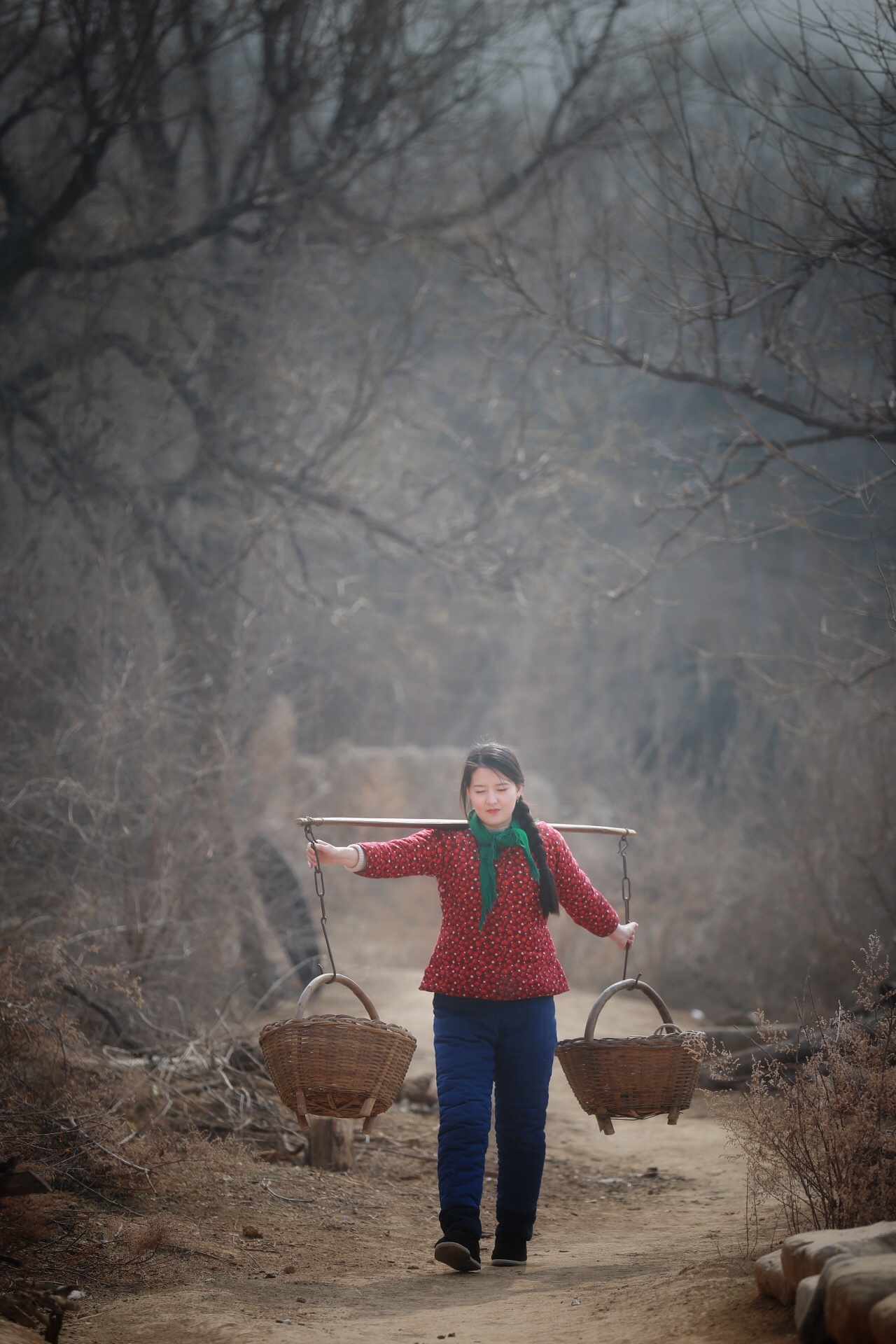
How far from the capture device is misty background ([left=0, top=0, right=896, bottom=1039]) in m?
7.72

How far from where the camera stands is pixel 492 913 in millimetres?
4125

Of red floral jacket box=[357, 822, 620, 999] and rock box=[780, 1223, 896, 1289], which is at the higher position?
red floral jacket box=[357, 822, 620, 999]

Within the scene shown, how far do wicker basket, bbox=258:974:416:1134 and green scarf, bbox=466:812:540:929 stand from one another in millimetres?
577

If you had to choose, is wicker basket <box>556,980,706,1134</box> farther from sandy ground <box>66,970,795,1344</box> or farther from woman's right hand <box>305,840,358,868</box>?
woman's right hand <box>305,840,358,868</box>

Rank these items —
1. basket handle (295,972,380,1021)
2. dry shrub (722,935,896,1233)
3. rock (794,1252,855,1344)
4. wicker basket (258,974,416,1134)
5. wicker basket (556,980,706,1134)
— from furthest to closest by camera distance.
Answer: wicker basket (556,980,706,1134)
basket handle (295,972,380,1021)
wicker basket (258,974,416,1134)
dry shrub (722,935,896,1233)
rock (794,1252,855,1344)

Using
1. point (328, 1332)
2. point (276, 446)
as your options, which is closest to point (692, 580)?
point (276, 446)

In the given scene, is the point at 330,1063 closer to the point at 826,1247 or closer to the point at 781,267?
the point at 826,1247

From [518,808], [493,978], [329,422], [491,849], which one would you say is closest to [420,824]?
[491,849]

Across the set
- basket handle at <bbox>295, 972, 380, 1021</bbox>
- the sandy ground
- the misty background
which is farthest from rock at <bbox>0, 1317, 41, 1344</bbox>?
the misty background

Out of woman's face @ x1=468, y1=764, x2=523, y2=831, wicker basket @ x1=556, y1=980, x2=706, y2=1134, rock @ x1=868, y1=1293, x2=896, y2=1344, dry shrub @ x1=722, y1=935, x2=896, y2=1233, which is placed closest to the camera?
rock @ x1=868, y1=1293, x2=896, y2=1344

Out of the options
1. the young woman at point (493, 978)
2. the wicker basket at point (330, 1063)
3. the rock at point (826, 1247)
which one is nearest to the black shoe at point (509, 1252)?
the young woman at point (493, 978)

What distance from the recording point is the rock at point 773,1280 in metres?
2.91

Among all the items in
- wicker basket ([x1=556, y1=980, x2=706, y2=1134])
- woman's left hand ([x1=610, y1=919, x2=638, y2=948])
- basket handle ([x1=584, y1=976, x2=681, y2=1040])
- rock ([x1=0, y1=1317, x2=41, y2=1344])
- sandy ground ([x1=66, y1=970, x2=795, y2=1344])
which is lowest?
sandy ground ([x1=66, y1=970, x2=795, y2=1344])

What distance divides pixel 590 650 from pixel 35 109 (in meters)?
14.5
